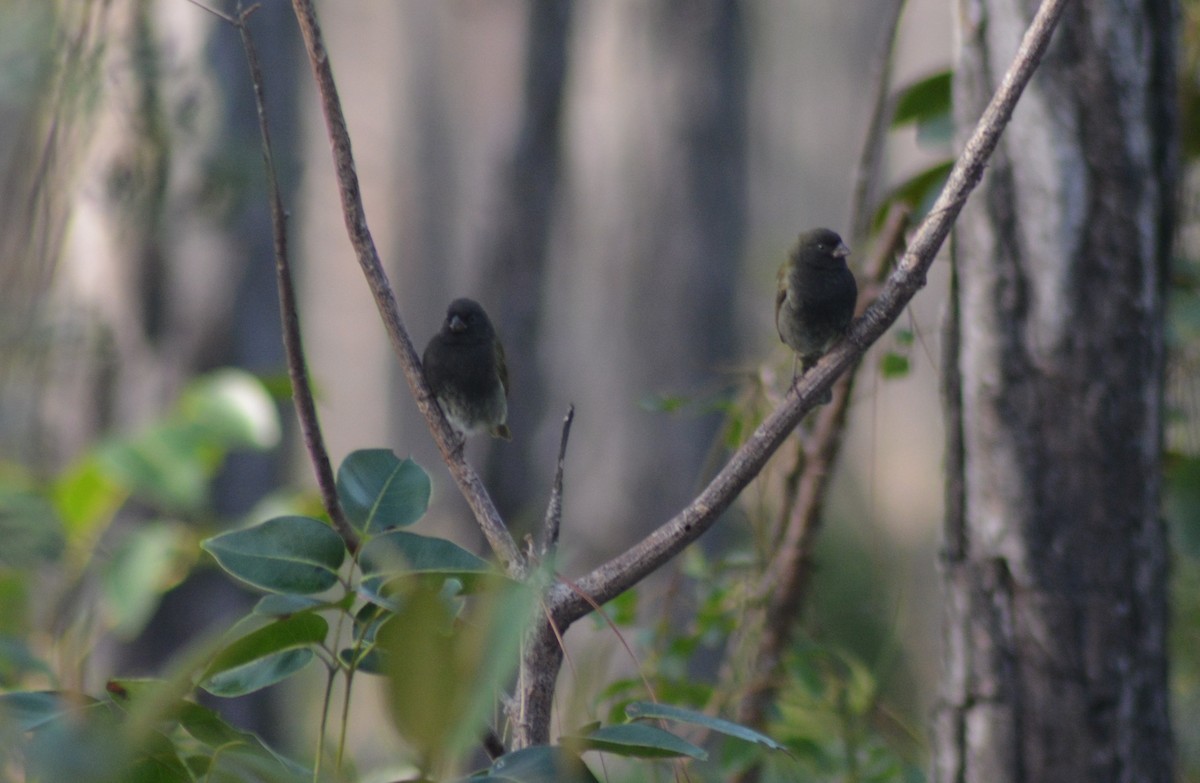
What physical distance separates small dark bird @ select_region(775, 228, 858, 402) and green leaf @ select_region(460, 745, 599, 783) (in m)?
Answer: 1.74

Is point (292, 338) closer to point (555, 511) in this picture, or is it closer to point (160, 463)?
point (555, 511)

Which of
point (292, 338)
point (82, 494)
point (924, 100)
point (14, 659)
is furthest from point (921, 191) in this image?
point (82, 494)

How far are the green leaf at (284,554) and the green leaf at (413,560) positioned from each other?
4 centimetres

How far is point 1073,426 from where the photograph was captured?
1.84 metres

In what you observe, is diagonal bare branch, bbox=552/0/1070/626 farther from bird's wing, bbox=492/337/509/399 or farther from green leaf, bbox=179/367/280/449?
bird's wing, bbox=492/337/509/399

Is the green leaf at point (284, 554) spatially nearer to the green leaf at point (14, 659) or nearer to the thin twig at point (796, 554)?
the green leaf at point (14, 659)

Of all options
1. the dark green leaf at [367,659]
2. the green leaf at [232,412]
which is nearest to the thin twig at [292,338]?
the dark green leaf at [367,659]

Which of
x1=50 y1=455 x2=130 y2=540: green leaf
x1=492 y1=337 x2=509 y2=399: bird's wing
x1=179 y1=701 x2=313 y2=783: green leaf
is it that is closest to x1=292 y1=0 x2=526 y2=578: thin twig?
x1=179 y1=701 x2=313 y2=783: green leaf

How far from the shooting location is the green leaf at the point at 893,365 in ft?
8.24

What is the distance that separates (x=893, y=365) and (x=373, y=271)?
1604 millimetres

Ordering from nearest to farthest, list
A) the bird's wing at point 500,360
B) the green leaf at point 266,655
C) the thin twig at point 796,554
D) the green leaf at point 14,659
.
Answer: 1. the green leaf at point 266,655
2. the green leaf at point 14,659
3. the thin twig at point 796,554
4. the bird's wing at point 500,360

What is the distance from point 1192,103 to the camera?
2701mm

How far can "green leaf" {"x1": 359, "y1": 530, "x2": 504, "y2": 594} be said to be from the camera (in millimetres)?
1076

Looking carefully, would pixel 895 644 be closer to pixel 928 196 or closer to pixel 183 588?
pixel 928 196
